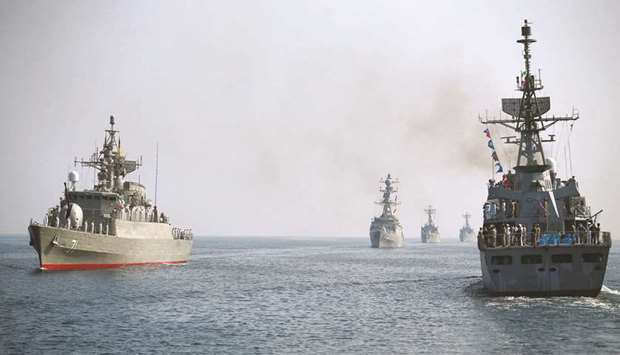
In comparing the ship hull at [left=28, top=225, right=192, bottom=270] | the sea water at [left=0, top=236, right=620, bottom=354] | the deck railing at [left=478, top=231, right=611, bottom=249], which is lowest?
the sea water at [left=0, top=236, right=620, bottom=354]

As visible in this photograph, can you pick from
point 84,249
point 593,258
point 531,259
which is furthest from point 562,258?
point 84,249

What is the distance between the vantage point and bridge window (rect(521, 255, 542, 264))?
31.9 m

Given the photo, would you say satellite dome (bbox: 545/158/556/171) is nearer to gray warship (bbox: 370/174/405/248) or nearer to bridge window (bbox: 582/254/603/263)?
bridge window (bbox: 582/254/603/263)

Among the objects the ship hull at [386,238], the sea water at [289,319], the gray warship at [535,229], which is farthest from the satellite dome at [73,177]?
the ship hull at [386,238]

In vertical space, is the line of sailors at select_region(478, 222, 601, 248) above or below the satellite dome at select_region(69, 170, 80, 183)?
below

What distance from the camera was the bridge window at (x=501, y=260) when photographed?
32484 millimetres

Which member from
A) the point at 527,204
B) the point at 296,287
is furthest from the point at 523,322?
the point at 296,287

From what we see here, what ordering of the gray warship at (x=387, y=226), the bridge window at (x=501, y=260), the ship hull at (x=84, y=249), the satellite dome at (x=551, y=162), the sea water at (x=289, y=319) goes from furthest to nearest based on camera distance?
the gray warship at (x=387, y=226)
the ship hull at (x=84, y=249)
the satellite dome at (x=551, y=162)
the bridge window at (x=501, y=260)
the sea water at (x=289, y=319)

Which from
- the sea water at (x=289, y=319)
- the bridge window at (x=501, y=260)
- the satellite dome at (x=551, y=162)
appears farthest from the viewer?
the satellite dome at (x=551, y=162)

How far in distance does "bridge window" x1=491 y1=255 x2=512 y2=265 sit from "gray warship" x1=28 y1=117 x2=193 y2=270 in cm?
3695

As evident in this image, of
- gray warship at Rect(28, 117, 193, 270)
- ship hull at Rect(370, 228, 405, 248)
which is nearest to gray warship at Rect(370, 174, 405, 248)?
ship hull at Rect(370, 228, 405, 248)

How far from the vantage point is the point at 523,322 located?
27.1m

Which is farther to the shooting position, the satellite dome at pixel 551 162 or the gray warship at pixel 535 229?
the satellite dome at pixel 551 162

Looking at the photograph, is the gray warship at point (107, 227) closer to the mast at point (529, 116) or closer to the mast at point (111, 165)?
the mast at point (111, 165)
